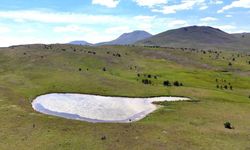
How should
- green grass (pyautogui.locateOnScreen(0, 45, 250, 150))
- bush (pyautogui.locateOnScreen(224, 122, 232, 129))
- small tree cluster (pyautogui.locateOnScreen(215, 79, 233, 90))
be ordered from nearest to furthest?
green grass (pyautogui.locateOnScreen(0, 45, 250, 150)) < bush (pyautogui.locateOnScreen(224, 122, 232, 129)) < small tree cluster (pyautogui.locateOnScreen(215, 79, 233, 90))

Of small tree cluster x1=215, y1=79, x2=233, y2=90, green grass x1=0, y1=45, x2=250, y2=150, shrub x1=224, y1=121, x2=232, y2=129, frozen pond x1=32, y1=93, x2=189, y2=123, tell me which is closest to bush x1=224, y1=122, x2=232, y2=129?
shrub x1=224, y1=121, x2=232, y2=129

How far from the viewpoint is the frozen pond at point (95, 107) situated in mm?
56875

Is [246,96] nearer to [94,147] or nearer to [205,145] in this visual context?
[205,145]

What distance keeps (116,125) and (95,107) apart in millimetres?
14003

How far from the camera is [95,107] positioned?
6291 centimetres

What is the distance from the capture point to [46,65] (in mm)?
111312

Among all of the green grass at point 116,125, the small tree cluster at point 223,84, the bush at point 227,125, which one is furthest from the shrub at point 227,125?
the small tree cluster at point 223,84

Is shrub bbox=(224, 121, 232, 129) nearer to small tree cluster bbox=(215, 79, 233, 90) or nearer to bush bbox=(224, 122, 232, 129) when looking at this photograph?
bush bbox=(224, 122, 232, 129)

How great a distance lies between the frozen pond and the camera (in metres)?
56.9

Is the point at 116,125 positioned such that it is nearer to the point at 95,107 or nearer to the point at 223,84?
the point at 95,107

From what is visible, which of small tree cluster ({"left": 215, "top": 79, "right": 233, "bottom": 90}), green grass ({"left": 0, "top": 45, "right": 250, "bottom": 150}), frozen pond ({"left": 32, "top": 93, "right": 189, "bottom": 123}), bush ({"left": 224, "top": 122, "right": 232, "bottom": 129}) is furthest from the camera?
small tree cluster ({"left": 215, "top": 79, "right": 233, "bottom": 90})

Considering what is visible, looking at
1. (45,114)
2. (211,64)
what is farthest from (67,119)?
(211,64)

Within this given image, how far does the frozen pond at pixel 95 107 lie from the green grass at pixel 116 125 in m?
2.63

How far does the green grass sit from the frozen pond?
2.63 metres
